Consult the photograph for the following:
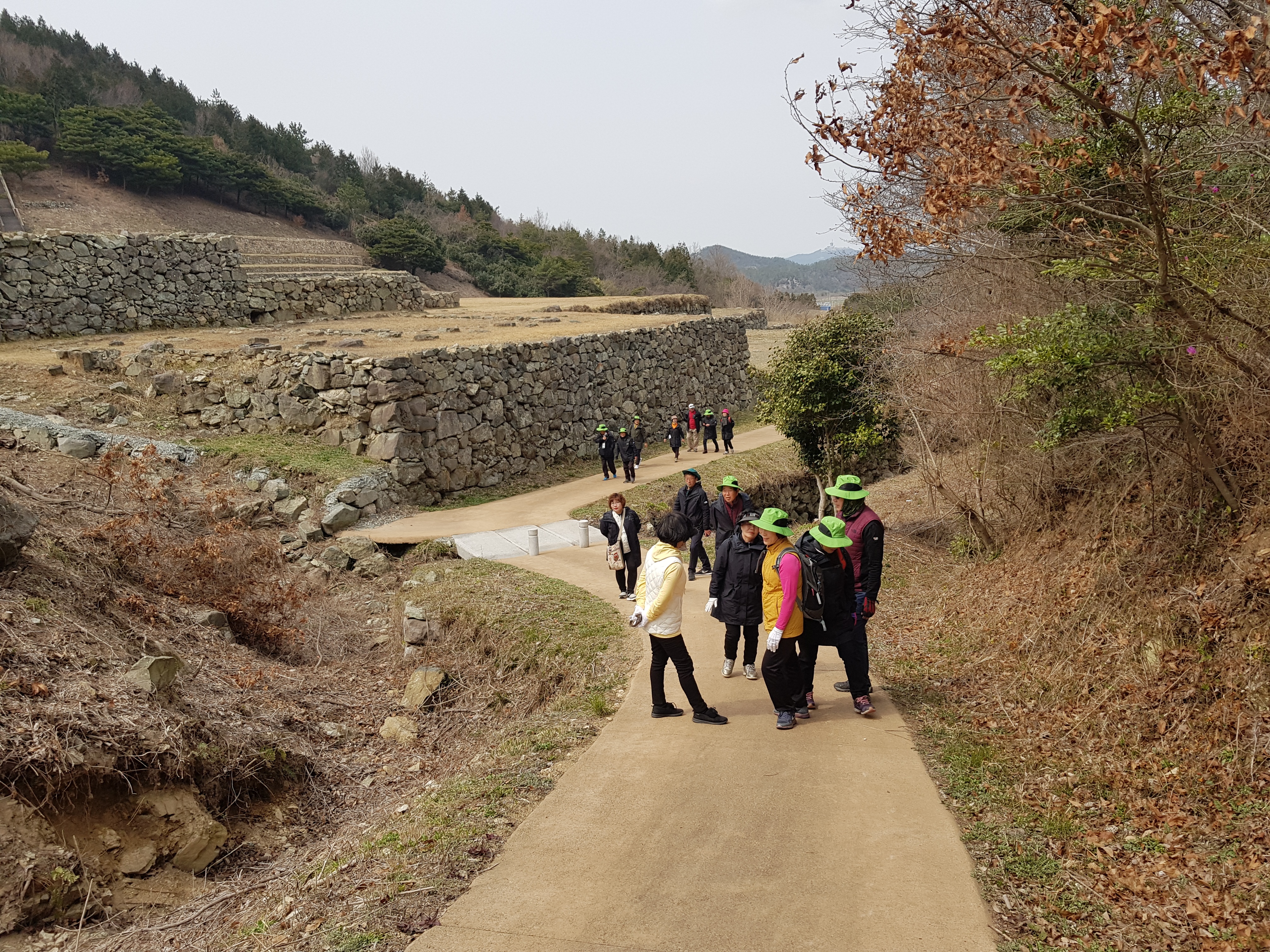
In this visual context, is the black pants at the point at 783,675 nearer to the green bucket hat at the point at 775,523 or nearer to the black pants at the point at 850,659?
the black pants at the point at 850,659

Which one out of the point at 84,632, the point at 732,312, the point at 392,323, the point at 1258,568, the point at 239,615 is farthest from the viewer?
the point at 732,312

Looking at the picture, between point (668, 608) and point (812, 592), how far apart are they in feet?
3.82

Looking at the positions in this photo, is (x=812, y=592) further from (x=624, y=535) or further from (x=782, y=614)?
(x=624, y=535)

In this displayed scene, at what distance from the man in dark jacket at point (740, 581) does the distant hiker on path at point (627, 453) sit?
1352cm

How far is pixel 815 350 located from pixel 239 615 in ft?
39.7

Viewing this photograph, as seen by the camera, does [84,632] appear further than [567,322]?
No

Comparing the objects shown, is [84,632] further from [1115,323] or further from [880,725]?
[1115,323]

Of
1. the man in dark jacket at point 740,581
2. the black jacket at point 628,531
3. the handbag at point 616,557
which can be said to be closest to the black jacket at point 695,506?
the black jacket at point 628,531

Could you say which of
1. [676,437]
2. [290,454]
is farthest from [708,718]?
[676,437]

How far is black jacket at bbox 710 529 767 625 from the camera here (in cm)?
759

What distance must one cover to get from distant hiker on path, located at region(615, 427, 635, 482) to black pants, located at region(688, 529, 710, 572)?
29.5 feet

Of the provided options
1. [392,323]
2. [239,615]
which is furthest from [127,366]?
[239,615]

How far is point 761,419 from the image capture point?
2092cm

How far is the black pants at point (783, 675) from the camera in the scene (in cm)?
704
